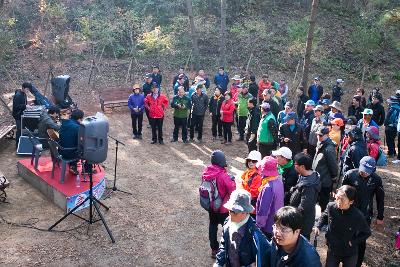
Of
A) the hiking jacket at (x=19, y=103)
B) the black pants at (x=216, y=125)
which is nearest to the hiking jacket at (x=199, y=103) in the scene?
the black pants at (x=216, y=125)

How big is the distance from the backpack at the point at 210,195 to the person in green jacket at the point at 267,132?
3712mm

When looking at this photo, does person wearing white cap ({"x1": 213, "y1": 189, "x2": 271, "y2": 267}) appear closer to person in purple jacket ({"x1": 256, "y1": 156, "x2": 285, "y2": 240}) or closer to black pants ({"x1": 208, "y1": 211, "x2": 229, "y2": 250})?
person in purple jacket ({"x1": 256, "y1": 156, "x2": 285, "y2": 240})

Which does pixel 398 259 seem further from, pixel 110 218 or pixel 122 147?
pixel 122 147

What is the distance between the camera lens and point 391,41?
22781 millimetres

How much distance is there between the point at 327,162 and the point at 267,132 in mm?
2431

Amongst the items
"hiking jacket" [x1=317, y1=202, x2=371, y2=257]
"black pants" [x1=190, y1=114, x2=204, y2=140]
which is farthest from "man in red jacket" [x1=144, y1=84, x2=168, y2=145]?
"hiking jacket" [x1=317, y1=202, x2=371, y2=257]

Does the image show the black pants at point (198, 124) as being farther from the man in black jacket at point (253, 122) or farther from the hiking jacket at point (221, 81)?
the hiking jacket at point (221, 81)

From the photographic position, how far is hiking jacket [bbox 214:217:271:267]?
4018 millimetres

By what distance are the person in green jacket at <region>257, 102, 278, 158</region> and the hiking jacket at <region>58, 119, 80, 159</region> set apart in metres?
3.99

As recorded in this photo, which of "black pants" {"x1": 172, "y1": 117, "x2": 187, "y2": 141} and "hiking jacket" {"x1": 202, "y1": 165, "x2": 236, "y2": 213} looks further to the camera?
"black pants" {"x1": 172, "y1": 117, "x2": 187, "y2": 141}

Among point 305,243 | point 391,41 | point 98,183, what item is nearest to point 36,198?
point 98,183

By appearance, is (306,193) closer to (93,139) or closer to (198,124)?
(93,139)

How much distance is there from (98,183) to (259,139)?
3.68 m

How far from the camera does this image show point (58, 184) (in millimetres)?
8352
